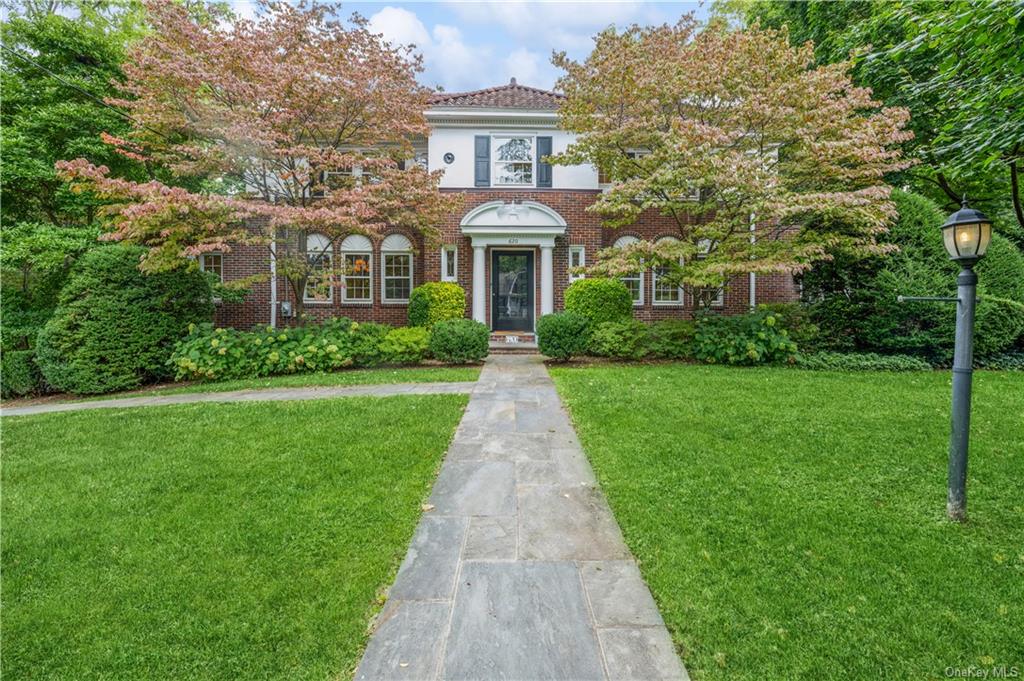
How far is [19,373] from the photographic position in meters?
8.29

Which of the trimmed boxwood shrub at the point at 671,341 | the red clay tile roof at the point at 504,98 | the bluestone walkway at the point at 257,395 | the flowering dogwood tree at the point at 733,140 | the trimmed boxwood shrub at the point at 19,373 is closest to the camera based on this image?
the bluestone walkway at the point at 257,395

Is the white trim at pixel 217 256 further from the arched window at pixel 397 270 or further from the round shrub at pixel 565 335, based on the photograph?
the round shrub at pixel 565 335

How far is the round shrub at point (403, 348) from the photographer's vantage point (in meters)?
8.73

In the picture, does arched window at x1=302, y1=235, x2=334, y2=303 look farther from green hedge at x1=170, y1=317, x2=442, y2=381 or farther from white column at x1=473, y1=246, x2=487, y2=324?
white column at x1=473, y1=246, x2=487, y2=324

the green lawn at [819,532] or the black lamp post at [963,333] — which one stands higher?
the black lamp post at [963,333]

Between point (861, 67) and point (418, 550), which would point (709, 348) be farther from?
point (418, 550)

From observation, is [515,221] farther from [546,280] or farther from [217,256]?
[217,256]

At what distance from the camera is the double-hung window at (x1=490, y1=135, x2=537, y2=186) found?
11.5 metres

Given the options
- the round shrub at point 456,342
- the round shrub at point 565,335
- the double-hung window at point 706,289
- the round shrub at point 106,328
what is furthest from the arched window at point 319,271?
the double-hung window at point 706,289

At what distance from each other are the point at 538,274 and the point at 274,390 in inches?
282

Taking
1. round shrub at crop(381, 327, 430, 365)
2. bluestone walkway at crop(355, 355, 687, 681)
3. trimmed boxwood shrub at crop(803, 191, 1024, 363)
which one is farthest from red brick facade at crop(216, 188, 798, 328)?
bluestone walkway at crop(355, 355, 687, 681)

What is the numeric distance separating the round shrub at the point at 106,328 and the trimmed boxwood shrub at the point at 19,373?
0.57 meters

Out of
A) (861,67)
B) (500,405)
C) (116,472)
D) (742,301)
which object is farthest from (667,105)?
(116,472)

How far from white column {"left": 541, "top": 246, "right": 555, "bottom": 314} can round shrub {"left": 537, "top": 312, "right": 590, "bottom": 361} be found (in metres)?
2.44
